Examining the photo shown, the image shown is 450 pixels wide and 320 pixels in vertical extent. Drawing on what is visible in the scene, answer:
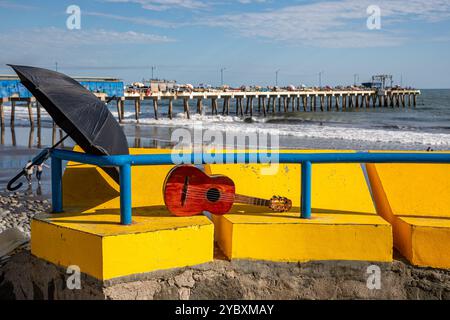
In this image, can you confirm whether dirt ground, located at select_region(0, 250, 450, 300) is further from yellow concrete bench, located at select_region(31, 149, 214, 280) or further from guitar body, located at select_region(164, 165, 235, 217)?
guitar body, located at select_region(164, 165, 235, 217)

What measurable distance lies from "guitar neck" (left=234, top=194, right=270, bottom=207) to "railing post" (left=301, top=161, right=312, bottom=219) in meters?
0.33

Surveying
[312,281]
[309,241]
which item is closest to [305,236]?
[309,241]

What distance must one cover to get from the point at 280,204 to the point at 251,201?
22 centimetres

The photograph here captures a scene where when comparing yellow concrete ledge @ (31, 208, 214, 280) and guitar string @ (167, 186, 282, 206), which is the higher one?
guitar string @ (167, 186, 282, 206)

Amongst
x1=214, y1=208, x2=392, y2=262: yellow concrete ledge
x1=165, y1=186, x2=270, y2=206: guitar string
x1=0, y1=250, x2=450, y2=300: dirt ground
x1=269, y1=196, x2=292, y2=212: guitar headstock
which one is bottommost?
x1=0, y1=250, x2=450, y2=300: dirt ground

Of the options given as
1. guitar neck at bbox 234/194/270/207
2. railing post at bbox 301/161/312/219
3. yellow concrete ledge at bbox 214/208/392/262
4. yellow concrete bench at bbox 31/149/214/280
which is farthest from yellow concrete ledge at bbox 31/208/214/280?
railing post at bbox 301/161/312/219

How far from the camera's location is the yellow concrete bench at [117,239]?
3135 millimetres

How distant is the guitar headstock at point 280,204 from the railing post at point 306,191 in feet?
0.68

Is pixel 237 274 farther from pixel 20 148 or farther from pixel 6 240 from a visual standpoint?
pixel 20 148

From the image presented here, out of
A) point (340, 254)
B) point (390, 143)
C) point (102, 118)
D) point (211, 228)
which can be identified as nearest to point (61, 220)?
point (102, 118)

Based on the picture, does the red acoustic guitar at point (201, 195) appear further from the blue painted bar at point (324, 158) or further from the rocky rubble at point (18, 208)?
the rocky rubble at point (18, 208)

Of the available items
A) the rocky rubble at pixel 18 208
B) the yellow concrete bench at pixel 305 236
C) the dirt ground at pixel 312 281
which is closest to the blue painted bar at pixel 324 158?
the yellow concrete bench at pixel 305 236

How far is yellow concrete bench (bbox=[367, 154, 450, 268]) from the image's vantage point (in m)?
3.51

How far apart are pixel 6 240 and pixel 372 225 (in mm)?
3055
